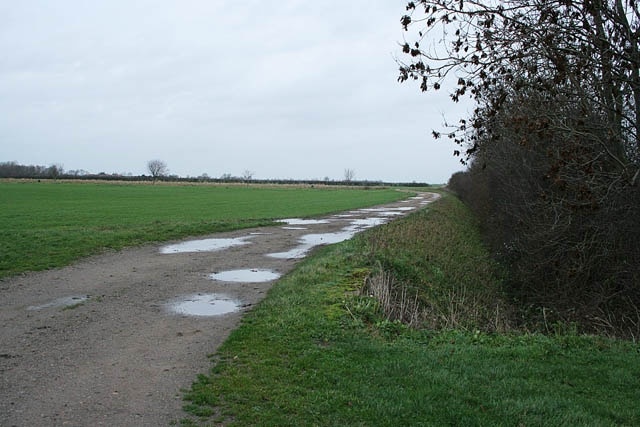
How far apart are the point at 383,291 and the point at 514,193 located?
10589 mm

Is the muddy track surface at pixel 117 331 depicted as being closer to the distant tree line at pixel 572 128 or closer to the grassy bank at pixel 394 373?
the grassy bank at pixel 394 373

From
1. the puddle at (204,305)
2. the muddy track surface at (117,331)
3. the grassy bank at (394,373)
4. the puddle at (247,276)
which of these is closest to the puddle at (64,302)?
the muddy track surface at (117,331)

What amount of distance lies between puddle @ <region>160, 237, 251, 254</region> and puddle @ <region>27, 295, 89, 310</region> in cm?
641

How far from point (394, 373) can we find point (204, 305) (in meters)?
4.78

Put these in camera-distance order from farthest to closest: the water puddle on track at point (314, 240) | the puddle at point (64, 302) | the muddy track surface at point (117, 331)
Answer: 1. the water puddle on track at point (314, 240)
2. the puddle at point (64, 302)
3. the muddy track surface at point (117, 331)

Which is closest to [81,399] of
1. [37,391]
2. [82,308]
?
[37,391]

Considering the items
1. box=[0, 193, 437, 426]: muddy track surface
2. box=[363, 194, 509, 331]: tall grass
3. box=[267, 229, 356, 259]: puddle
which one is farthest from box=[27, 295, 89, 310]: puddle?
box=[267, 229, 356, 259]: puddle

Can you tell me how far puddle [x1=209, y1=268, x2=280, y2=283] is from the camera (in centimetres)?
1223

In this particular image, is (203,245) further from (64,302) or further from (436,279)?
(64,302)

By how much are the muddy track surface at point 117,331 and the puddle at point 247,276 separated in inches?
1.0

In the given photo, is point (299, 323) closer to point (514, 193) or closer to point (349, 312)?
point (349, 312)

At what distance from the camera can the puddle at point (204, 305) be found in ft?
29.9

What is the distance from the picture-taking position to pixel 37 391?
17.9 ft

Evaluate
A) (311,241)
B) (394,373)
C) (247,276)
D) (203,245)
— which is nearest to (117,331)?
(394,373)
